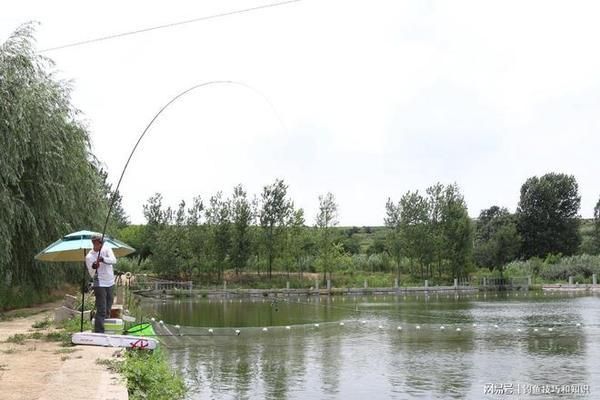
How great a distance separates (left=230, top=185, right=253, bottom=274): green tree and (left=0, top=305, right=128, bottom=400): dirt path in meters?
42.5

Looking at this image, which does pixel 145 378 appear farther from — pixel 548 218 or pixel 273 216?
pixel 548 218

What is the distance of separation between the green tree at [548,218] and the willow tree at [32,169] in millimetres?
63195

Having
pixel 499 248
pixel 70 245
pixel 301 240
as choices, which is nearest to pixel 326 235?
pixel 301 240

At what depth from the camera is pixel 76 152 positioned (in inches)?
796

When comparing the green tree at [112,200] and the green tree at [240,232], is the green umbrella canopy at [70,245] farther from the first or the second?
the green tree at [240,232]

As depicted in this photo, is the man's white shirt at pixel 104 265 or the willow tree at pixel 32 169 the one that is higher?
the willow tree at pixel 32 169

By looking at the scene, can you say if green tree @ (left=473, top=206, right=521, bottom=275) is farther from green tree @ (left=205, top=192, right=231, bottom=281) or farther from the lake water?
the lake water

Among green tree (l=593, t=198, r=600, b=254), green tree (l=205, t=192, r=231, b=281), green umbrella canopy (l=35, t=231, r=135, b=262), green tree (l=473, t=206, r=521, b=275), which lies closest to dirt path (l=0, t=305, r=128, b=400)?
green umbrella canopy (l=35, t=231, r=135, b=262)

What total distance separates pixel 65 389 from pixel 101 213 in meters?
15.4

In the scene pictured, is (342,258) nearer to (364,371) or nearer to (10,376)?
(364,371)

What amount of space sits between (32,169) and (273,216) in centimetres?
3809

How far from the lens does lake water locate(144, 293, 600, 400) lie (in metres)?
11.8

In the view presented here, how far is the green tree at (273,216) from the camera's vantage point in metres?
54.8

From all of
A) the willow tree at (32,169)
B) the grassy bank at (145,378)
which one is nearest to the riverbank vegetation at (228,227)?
the willow tree at (32,169)
